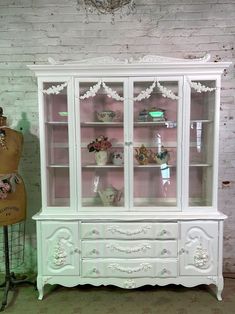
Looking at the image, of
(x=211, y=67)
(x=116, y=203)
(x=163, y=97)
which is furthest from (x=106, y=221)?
(x=211, y=67)

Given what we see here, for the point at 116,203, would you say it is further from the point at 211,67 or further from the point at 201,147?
the point at 211,67

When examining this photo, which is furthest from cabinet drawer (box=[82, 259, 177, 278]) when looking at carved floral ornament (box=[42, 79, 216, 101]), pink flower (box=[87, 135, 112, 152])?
carved floral ornament (box=[42, 79, 216, 101])

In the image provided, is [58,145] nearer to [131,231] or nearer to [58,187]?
[58,187]

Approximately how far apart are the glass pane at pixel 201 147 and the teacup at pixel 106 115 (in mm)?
654

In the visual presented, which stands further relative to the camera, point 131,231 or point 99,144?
point 99,144

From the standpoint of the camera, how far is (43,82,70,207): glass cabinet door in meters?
2.46

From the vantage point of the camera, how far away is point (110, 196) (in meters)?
2.56

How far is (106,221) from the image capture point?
2.40 meters

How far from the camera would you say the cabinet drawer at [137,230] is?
94.1 inches

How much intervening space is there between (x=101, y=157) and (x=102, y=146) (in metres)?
0.10

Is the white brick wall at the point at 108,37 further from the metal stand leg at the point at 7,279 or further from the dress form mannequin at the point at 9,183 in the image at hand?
the metal stand leg at the point at 7,279

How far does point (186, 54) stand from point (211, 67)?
531mm

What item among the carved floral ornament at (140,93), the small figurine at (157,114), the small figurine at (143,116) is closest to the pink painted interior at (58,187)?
the carved floral ornament at (140,93)

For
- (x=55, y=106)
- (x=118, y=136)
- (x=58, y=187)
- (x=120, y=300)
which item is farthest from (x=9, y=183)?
(x=120, y=300)
